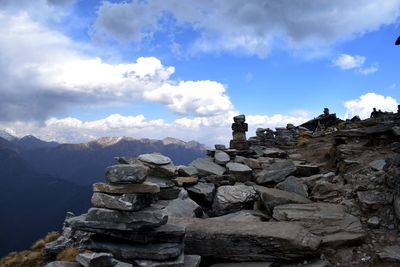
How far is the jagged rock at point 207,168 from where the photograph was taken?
20.6 meters

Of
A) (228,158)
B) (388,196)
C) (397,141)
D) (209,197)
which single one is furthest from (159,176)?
(397,141)

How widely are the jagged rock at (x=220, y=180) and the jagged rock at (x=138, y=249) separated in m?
8.93

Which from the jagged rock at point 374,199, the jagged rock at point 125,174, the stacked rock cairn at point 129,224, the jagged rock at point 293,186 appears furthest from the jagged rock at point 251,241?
the jagged rock at point 293,186

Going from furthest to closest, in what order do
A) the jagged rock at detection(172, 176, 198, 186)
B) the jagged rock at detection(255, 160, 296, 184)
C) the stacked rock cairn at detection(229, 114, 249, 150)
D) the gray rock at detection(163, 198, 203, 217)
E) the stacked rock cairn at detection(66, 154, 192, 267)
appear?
1. the stacked rock cairn at detection(229, 114, 249, 150)
2. the jagged rock at detection(255, 160, 296, 184)
3. the jagged rock at detection(172, 176, 198, 186)
4. the gray rock at detection(163, 198, 203, 217)
5. the stacked rock cairn at detection(66, 154, 192, 267)

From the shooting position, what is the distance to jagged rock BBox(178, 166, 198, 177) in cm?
2002

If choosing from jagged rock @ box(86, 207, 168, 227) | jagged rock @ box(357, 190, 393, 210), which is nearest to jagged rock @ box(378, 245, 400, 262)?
jagged rock @ box(357, 190, 393, 210)

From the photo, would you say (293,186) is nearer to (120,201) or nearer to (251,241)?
(251,241)

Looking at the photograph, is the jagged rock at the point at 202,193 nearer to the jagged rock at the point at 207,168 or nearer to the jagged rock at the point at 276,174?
the jagged rock at the point at 207,168

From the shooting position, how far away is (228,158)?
2319 cm

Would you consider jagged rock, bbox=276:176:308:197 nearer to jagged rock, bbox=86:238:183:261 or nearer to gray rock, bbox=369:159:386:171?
gray rock, bbox=369:159:386:171

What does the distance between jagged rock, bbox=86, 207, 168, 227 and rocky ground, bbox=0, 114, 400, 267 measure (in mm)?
28

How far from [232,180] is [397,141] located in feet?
30.5

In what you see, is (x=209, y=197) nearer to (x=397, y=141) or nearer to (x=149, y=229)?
(x=149, y=229)

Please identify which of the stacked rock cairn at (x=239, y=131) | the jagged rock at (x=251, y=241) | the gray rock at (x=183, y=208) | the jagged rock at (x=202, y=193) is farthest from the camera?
the stacked rock cairn at (x=239, y=131)
